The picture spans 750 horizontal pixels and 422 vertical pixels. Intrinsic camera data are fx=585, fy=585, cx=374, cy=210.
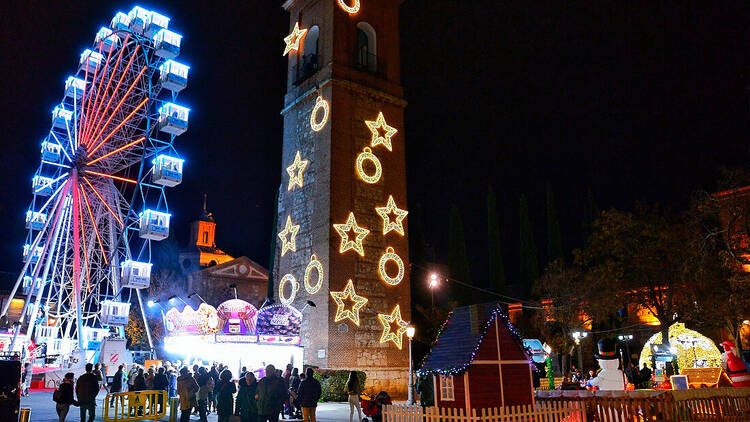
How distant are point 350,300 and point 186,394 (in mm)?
11064

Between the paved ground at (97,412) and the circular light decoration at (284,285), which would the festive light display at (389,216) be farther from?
the paved ground at (97,412)

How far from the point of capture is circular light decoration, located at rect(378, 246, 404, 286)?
27969mm

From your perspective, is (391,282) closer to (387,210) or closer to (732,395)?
(387,210)

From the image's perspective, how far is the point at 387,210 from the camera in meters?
29.0

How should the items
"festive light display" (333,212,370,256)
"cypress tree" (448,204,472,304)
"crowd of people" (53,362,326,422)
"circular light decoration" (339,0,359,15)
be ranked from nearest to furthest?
"crowd of people" (53,362,326,422)
"festive light display" (333,212,370,256)
"circular light decoration" (339,0,359,15)
"cypress tree" (448,204,472,304)

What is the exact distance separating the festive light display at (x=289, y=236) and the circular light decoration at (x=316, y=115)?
470 cm

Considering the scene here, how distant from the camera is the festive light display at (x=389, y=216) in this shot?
28703 mm

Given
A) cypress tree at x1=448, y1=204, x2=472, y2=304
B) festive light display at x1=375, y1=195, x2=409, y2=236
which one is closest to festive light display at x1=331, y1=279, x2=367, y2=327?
festive light display at x1=375, y1=195, x2=409, y2=236

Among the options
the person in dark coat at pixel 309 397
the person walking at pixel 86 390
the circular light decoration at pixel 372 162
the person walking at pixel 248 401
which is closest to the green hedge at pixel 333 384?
the circular light decoration at pixel 372 162

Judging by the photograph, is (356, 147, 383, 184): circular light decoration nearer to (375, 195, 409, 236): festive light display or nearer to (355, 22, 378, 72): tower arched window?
(375, 195, 409, 236): festive light display

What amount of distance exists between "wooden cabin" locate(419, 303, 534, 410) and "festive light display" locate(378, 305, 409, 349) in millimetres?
13239

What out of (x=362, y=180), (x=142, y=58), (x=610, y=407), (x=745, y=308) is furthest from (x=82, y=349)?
(x=745, y=308)

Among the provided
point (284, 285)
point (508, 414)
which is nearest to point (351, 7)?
point (284, 285)

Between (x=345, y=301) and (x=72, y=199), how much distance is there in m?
17.7
